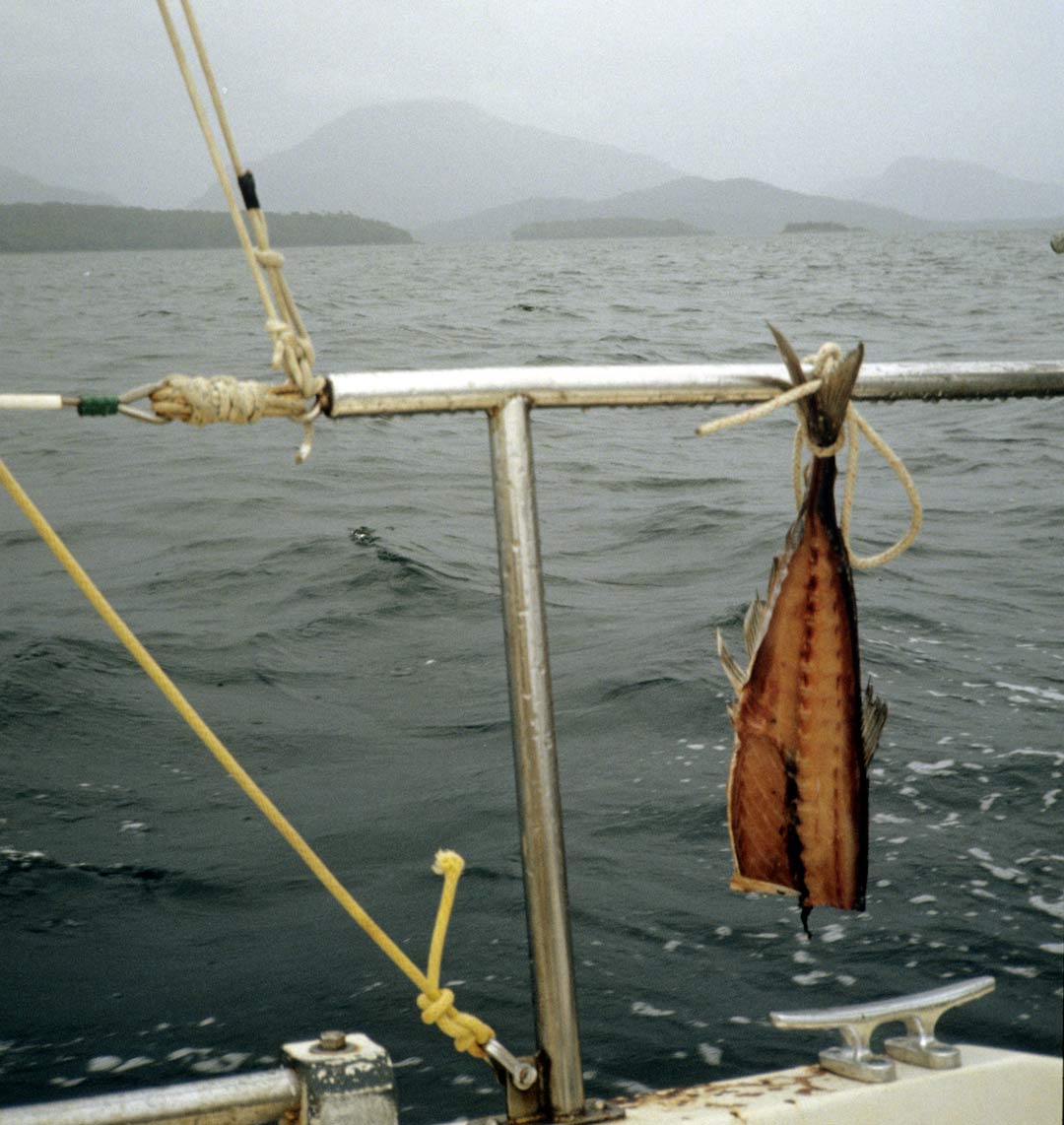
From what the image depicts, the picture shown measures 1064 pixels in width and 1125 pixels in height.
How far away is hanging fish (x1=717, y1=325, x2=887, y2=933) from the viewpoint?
1.76m

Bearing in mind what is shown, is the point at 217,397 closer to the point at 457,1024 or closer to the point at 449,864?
the point at 449,864

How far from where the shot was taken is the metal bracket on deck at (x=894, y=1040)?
1.57 m

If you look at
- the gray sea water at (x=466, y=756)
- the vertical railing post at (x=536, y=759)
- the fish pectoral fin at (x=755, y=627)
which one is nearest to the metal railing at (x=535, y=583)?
the vertical railing post at (x=536, y=759)

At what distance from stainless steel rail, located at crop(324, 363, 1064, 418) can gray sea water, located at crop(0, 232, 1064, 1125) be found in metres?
1.86

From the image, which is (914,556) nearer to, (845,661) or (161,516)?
(161,516)

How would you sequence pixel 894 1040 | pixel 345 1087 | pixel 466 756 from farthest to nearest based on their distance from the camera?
pixel 466 756, pixel 894 1040, pixel 345 1087

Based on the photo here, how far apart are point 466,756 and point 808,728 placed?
3.80 metres

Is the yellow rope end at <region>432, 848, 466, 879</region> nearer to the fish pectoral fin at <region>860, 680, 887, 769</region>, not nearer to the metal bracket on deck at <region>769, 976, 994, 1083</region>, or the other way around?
the metal bracket on deck at <region>769, 976, 994, 1083</region>

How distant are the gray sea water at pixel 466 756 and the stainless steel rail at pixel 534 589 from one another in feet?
5.03

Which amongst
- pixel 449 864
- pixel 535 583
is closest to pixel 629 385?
pixel 535 583

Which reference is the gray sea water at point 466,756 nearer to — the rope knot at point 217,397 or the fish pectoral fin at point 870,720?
the fish pectoral fin at point 870,720

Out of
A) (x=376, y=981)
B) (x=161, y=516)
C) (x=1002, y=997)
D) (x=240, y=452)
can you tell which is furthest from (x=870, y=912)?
(x=240, y=452)

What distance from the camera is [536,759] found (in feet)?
5.14

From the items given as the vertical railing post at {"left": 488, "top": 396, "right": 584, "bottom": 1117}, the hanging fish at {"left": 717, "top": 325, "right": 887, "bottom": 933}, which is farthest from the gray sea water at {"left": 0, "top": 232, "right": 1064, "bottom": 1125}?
the vertical railing post at {"left": 488, "top": 396, "right": 584, "bottom": 1117}
